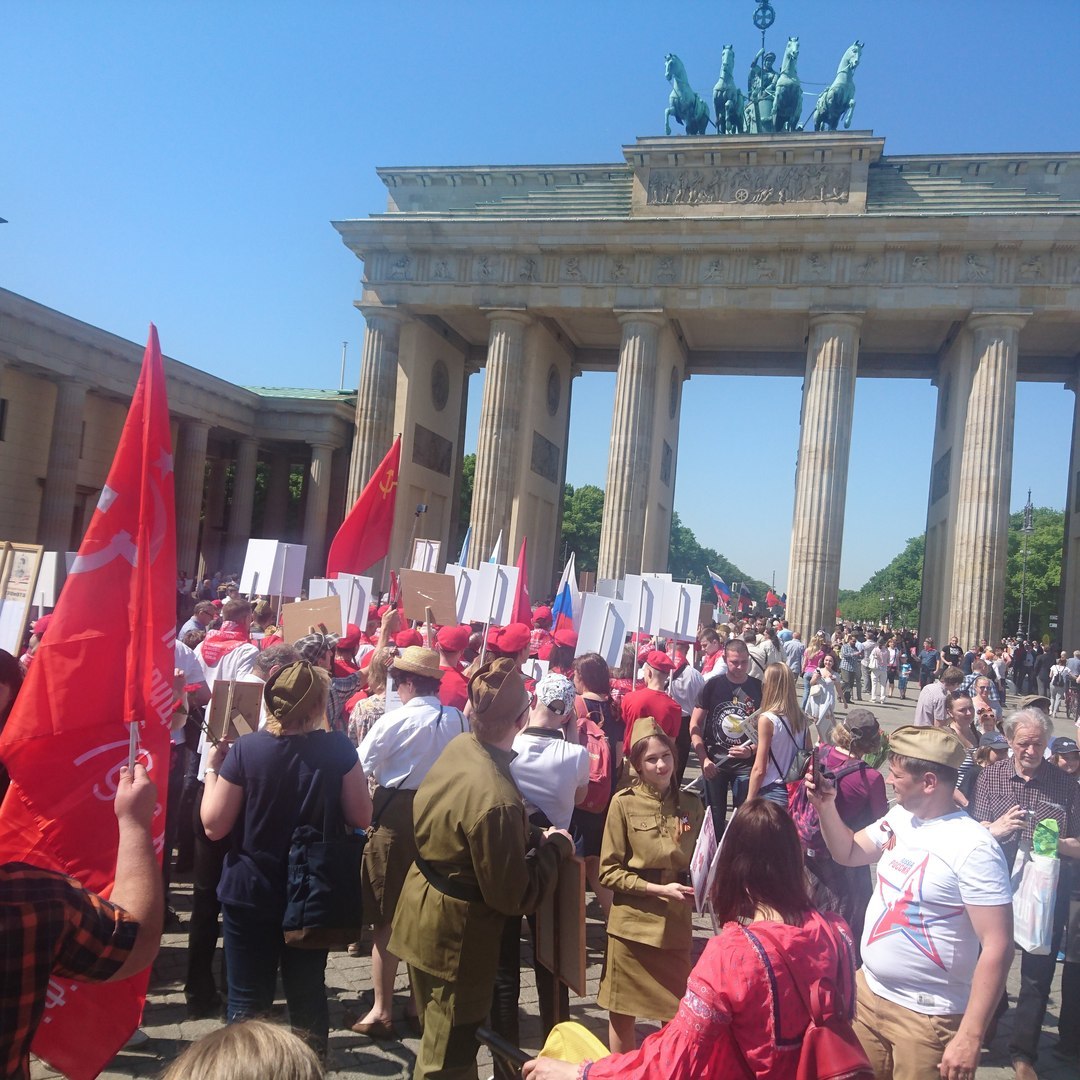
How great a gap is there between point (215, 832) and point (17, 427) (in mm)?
28999

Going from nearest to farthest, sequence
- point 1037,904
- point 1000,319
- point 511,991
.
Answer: point 511,991 → point 1037,904 → point 1000,319

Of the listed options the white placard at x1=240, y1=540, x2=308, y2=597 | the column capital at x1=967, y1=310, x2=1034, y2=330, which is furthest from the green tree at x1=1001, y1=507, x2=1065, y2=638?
the white placard at x1=240, y1=540, x2=308, y2=597

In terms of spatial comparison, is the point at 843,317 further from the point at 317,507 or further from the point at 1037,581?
the point at 1037,581

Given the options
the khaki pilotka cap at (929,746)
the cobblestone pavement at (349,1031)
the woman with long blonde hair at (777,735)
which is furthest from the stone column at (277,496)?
the khaki pilotka cap at (929,746)

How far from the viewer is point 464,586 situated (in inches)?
480

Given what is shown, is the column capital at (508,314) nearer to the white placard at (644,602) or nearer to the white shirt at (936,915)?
the white placard at (644,602)

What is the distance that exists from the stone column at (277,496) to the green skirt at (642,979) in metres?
38.5

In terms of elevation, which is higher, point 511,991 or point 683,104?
point 683,104

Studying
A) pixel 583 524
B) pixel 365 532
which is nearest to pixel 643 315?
pixel 365 532

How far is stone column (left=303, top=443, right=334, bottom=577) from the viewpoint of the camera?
36219 mm

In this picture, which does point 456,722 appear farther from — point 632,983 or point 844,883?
point 844,883

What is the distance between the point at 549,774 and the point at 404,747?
30.2 inches

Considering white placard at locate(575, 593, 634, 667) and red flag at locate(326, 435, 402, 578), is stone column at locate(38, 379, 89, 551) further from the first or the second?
white placard at locate(575, 593, 634, 667)

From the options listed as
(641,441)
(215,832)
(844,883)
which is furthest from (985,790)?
(641,441)
